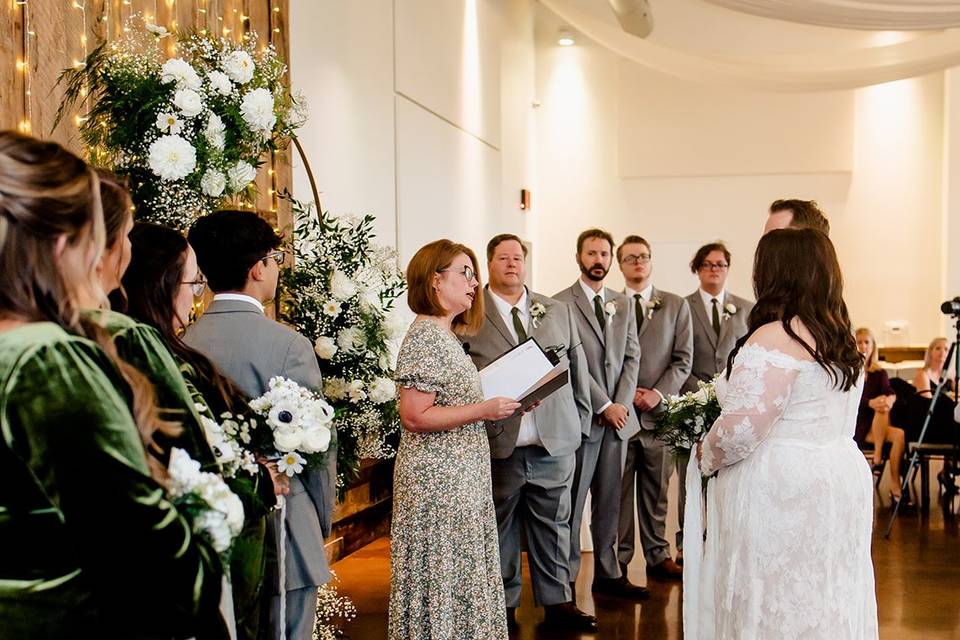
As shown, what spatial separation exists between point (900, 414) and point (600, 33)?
14.3ft

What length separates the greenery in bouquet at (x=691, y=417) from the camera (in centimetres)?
395

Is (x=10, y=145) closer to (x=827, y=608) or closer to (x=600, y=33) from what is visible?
(x=827, y=608)

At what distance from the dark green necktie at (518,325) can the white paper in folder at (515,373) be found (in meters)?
0.71

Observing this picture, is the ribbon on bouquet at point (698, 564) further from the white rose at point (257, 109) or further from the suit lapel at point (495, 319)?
the white rose at point (257, 109)

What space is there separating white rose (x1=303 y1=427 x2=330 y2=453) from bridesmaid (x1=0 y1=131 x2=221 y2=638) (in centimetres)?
104

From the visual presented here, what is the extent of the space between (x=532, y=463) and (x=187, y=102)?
246 centimetres

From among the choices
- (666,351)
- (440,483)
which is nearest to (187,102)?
(440,483)

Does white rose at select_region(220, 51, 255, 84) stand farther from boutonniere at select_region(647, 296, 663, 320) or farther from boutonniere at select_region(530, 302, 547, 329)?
boutonniere at select_region(647, 296, 663, 320)

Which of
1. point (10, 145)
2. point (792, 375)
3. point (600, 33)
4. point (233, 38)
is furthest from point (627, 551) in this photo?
point (600, 33)

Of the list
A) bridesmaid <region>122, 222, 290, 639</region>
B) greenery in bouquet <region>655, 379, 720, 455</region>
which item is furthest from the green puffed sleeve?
greenery in bouquet <region>655, 379, 720, 455</region>

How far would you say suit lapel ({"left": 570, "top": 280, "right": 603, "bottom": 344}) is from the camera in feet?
18.3

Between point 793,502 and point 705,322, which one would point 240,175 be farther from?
point 705,322

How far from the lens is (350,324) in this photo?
3.74 metres

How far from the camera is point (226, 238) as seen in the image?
2.94m
